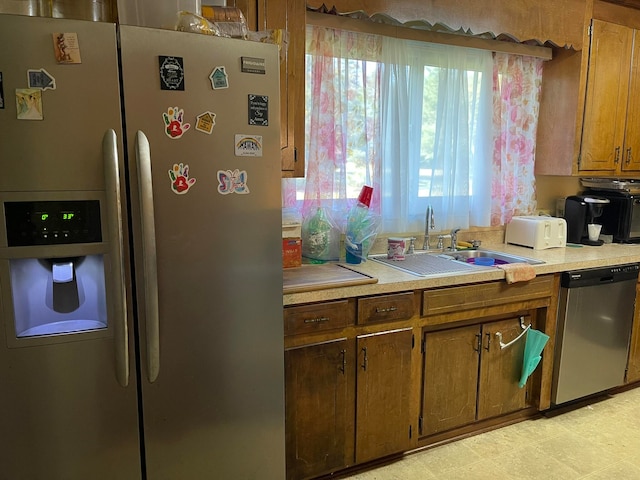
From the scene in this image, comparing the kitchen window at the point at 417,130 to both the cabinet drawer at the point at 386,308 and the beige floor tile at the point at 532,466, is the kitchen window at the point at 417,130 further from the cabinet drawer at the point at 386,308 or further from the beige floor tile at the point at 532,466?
the beige floor tile at the point at 532,466

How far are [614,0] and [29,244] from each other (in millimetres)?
3389

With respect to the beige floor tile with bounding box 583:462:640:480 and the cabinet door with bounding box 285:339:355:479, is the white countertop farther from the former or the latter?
the beige floor tile with bounding box 583:462:640:480

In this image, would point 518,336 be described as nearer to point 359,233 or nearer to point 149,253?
point 359,233

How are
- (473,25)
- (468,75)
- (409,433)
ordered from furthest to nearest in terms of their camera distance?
(468,75)
(473,25)
(409,433)

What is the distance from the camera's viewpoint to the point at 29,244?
4.19ft

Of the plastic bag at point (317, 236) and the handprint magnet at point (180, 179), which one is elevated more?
the handprint magnet at point (180, 179)

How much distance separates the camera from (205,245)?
4.82ft

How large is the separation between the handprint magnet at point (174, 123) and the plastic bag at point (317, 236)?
112cm

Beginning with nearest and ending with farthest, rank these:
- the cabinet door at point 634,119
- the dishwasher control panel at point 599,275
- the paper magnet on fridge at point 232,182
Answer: the paper magnet on fridge at point 232,182 → the dishwasher control panel at point 599,275 → the cabinet door at point 634,119

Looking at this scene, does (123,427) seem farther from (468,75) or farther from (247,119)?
(468,75)

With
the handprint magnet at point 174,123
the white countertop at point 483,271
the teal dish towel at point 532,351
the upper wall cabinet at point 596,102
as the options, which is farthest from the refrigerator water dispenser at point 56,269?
the upper wall cabinet at point 596,102

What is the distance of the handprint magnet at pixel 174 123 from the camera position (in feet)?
4.50

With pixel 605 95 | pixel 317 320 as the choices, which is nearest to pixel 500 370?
pixel 317 320

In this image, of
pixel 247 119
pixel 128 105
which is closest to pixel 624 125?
pixel 247 119
